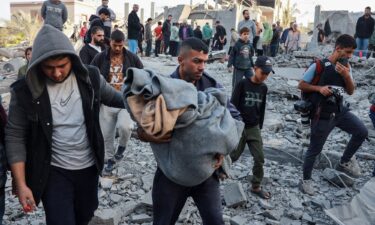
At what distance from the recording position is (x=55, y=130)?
2059mm

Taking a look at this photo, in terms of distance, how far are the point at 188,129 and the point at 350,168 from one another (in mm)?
3727

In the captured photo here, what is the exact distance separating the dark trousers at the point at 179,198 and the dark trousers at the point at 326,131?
2146 millimetres

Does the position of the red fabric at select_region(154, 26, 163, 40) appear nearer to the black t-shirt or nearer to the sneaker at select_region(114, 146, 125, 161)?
the sneaker at select_region(114, 146, 125, 161)

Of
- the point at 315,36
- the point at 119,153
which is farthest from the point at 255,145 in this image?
the point at 315,36

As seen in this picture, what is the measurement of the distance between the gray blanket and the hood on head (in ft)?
1.38

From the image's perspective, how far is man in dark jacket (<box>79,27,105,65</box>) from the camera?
4.35m

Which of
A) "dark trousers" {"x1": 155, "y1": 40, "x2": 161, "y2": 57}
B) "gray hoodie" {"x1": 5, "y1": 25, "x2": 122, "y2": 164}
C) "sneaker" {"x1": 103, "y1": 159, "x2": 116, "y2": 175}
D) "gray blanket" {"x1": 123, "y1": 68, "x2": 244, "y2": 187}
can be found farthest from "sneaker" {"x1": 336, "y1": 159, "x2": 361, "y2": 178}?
"dark trousers" {"x1": 155, "y1": 40, "x2": 161, "y2": 57}

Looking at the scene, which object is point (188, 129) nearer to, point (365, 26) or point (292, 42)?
point (365, 26)

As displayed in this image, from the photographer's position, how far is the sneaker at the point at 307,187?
165 inches

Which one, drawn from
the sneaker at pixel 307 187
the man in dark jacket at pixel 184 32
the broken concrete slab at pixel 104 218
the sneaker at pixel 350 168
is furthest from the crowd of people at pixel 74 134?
the man in dark jacket at pixel 184 32

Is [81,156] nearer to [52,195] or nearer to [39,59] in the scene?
[52,195]

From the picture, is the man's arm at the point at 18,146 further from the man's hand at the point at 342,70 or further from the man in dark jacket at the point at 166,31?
the man in dark jacket at the point at 166,31

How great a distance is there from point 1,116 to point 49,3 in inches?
208

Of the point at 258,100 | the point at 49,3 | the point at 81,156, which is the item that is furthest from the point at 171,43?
the point at 81,156
